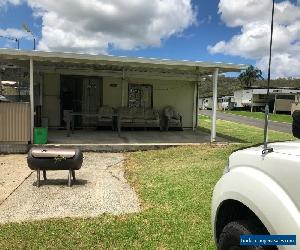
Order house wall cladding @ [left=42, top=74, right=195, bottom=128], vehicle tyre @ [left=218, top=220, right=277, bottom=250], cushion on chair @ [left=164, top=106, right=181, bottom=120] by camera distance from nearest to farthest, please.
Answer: vehicle tyre @ [left=218, top=220, right=277, bottom=250] < house wall cladding @ [left=42, top=74, right=195, bottom=128] < cushion on chair @ [left=164, top=106, right=181, bottom=120]

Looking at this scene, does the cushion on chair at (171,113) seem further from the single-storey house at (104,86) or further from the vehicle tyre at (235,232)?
the vehicle tyre at (235,232)

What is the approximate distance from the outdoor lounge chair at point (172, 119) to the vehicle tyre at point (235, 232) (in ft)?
46.5

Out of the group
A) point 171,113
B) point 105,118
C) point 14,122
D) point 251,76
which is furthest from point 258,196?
point 251,76

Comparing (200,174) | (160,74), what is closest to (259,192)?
(200,174)

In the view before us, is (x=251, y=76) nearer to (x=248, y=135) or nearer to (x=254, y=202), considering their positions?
(x=248, y=135)

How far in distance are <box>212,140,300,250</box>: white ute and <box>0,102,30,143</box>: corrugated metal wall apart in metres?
9.83

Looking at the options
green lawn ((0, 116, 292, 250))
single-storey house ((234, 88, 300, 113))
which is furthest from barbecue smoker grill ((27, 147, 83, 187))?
single-storey house ((234, 88, 300, 113))

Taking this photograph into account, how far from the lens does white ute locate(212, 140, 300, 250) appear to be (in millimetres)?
2364

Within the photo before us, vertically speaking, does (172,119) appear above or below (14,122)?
below

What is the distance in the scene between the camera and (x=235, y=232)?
9.54 ft

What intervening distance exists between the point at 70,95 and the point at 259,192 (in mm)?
15761

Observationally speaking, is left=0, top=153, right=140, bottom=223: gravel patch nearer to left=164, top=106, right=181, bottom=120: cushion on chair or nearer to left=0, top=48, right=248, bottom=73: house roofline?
left=0, top=48, right=248, bottom=73: house roofline

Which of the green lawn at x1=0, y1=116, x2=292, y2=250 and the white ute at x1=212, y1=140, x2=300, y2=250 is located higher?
the white ute at x1=212, y1=140, x2=300, y2=250

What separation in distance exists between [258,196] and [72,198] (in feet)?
16.4
